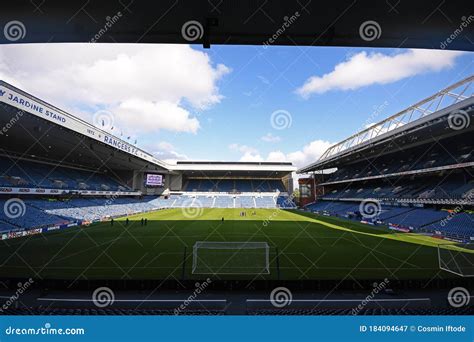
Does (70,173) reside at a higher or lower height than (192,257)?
higher

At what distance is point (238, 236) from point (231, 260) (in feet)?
23.3

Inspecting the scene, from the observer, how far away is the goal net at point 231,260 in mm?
10836

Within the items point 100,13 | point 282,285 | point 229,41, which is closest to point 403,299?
point 282,285

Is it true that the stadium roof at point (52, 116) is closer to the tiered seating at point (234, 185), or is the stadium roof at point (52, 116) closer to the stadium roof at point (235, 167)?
the stadium roof at point (235, 167)

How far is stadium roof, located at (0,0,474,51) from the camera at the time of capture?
18.6 feet

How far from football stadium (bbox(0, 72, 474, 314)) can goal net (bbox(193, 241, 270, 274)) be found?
0.30 feet

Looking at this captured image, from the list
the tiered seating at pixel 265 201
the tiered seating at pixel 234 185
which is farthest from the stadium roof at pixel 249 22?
the tiered seating at pixel 234 185

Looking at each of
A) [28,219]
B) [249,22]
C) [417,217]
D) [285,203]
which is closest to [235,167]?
[285,203]

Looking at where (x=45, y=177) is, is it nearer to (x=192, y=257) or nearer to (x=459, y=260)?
(x=192, y=257)

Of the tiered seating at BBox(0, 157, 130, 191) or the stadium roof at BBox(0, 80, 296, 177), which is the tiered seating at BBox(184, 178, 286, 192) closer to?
the stadium roof at BBox(0, 80, 296, 177)

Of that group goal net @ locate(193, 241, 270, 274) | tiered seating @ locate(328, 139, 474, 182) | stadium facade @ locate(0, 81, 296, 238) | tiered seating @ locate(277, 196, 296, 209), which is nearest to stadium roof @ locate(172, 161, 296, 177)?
stadium facade @ locate(0, 81, 296, 238)

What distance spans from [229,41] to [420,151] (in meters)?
32.7

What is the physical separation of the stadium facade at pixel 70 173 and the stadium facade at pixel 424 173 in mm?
25877

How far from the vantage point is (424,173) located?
28.0 metres
